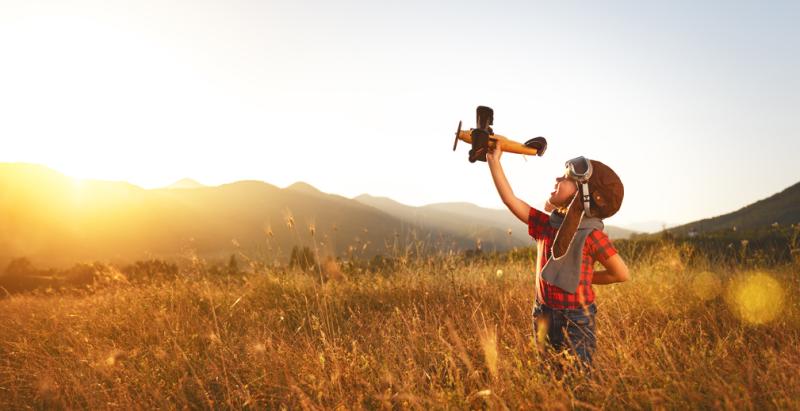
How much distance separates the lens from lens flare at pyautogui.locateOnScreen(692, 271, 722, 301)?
4.91 meters

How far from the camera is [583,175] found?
229 cm

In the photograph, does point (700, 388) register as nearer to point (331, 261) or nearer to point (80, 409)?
point (80, 409)

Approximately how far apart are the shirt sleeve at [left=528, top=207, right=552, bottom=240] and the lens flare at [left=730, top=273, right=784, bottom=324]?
2986 mm

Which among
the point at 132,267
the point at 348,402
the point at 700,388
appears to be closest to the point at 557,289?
the point at 700,388

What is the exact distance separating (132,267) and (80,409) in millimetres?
9894

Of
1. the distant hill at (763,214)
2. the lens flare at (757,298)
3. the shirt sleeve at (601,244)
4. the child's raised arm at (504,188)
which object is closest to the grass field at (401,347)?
the lens flare at (757,298)

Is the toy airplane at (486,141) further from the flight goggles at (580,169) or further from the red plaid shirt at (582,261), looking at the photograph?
the red plaid shirt at (582,261)

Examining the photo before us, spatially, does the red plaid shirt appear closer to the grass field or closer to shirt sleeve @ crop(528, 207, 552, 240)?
shirt sleeve @ crop(528, 207, 552, 240)

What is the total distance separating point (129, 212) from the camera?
7388 cm

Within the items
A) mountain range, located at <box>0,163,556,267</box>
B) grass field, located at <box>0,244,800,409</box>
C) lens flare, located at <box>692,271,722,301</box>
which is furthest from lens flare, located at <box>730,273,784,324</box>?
mountain range, located at <box>0,163,556,267</box>

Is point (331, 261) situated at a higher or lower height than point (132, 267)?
higher

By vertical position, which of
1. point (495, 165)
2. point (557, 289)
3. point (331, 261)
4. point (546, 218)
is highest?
point (495, 165)

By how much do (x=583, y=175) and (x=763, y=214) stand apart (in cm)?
4178

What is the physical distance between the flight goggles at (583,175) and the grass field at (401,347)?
902mm
